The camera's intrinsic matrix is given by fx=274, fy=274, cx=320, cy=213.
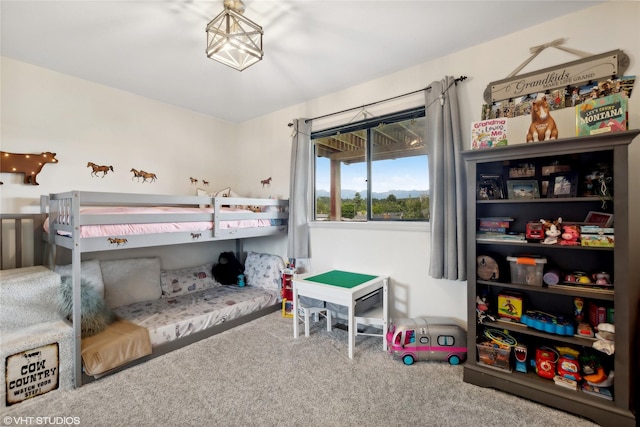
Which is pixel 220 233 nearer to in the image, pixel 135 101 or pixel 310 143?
pixel 310 143

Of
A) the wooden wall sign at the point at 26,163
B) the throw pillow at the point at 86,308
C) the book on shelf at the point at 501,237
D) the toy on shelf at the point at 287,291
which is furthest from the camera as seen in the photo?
the toy on shelf at the point at 287,291

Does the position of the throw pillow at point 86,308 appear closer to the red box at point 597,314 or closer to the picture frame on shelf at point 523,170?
the picture frame on shelf at point 523,170

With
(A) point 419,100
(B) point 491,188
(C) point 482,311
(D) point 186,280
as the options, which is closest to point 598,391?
(C) point 482,311

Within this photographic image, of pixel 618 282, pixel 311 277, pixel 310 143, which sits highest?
pixel 310 143

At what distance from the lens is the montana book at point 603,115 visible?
143 centimetres

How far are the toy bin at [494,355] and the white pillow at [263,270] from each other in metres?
2.13

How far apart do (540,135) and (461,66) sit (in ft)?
3.00

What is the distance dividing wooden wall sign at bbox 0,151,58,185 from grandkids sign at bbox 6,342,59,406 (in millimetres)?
1454

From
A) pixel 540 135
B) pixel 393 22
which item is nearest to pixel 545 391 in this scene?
pixel 540 135

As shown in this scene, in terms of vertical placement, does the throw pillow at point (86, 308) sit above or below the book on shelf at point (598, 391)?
above

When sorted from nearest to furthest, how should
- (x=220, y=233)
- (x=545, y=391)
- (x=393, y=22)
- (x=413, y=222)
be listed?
(x=545, y=391), (x=393, y=22), (x=413, y=222), (x=220, y=233)

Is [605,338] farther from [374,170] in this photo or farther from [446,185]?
[374,170]

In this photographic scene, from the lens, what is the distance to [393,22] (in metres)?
1.87

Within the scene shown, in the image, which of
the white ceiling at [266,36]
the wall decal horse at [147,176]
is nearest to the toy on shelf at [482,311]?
the white ceiling at [266,36]
